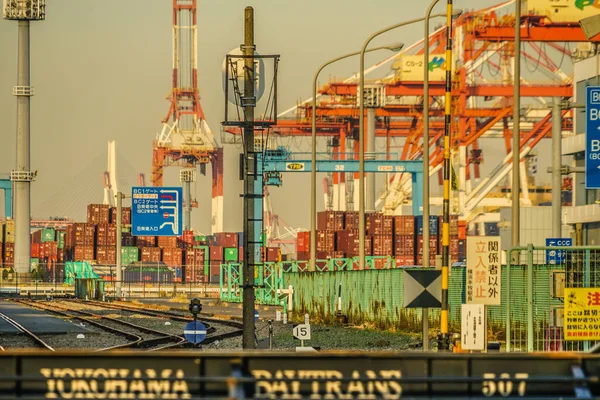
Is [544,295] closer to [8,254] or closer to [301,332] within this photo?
[301,332]

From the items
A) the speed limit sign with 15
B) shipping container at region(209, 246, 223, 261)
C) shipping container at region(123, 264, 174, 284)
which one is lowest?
shipping container at region(123, 264, 174, 284)

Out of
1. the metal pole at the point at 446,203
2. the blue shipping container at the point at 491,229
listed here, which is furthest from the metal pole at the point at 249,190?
the blue shipping container at the point at 491,229

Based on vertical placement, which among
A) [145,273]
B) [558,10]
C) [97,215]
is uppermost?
[558,10]

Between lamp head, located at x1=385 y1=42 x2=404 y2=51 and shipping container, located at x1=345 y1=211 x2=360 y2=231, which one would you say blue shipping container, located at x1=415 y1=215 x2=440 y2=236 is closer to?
shipping container, located at x1=345 y1=211 x2=360 y2=231

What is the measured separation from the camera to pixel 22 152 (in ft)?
378

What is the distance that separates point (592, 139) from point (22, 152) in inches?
3585

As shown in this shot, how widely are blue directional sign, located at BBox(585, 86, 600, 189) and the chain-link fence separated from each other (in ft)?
17.7

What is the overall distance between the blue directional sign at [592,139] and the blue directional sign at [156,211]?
40504 millimetres

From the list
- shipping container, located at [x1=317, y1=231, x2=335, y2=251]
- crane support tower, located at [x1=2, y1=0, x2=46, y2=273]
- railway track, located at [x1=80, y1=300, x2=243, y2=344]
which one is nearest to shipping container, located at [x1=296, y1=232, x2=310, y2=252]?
shipping container, located at [x1=317, y1=231, x2=335, y2=251]

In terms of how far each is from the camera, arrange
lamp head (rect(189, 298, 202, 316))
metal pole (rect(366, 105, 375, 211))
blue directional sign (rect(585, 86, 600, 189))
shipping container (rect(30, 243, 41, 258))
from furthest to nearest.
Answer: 1. shipping container (rect(30, 243, 41, 258))
2. metal pole (rect(366, 105, 375, 211))
3. blue directional sign (rect(585, 86, 600, 189))
4. lamp head (rect(189, 298, 202, 316))

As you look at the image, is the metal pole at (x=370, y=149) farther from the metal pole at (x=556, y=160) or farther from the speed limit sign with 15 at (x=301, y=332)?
the speed limit sign with 15 at (x=301, y=332)

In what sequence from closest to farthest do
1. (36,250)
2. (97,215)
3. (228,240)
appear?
(97,215) < (228,240) < (36,250)

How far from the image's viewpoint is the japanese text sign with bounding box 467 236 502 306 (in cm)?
2225

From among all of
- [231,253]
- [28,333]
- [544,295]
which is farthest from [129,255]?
[544,295]
